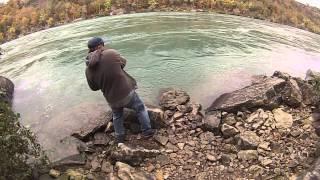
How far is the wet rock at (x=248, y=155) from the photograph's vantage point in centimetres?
852

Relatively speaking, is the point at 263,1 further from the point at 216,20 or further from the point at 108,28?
the point at 108,28

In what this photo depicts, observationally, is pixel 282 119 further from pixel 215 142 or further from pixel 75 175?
pixel 75 175

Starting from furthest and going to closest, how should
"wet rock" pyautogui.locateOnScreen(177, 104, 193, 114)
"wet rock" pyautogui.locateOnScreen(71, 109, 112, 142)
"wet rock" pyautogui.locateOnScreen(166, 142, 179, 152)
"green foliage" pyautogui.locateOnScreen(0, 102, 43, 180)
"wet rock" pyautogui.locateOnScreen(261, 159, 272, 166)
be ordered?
"wet rock" pyautogui.locateOnScreen(177, 104, 193, 114)
"wet rock" pyautogui.locateOnScreen(71, 109, 112, 142)
"wet rock" pyautogui.locateOnScreen(166, 142, 179, 152)
"wet rock" pyautogui.locateOnScreen(261, 159, 272, 166)
"green foliage" pyautogui.locateOnScreen(0, 102, 43, 180)

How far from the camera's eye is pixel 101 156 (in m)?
8.99

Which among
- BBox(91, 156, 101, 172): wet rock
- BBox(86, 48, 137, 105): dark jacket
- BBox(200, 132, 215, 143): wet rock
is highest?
BBox(86, 48, 137, 105): dark jacket

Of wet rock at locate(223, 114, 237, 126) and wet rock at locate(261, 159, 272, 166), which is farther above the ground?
wet rock at locate(223, 114, 237, 126)

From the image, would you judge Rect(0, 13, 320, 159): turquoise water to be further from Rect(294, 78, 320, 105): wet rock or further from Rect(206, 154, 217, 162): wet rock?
Rect(206, 154, 217, 162): wet rock

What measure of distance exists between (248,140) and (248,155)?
0.43 m

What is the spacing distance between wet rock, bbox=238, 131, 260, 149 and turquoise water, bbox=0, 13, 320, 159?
2.22m

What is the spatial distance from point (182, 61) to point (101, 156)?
6.52 meters

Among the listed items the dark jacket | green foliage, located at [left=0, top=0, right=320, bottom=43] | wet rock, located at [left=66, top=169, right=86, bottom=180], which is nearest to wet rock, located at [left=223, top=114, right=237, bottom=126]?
the dark jacket

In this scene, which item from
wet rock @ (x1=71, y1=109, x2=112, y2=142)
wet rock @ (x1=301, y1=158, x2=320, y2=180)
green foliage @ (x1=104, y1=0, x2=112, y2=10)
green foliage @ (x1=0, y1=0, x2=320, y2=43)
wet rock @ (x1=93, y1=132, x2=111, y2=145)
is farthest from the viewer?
green foliage @ (x1=104, y1=0, x2=112, y2=10)

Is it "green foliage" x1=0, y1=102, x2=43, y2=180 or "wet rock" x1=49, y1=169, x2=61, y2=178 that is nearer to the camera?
"green foliage" x1=0, y1=102, x2=43, y2=180

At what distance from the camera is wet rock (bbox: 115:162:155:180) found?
816cm
